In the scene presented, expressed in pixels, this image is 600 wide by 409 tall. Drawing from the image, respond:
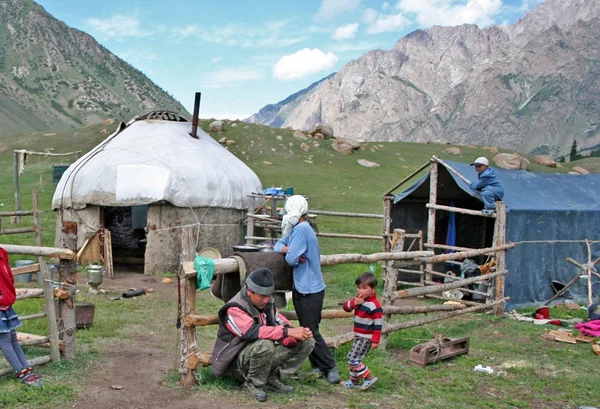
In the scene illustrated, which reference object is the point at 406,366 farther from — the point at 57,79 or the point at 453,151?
the point at 57,79

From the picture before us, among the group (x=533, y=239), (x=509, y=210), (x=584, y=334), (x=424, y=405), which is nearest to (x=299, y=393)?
(x=424, y=405)

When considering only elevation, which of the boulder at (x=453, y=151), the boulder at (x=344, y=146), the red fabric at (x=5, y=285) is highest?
the boulder at (x=453, y=151)

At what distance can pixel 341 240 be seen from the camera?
17.9 metres

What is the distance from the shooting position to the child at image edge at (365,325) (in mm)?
4629

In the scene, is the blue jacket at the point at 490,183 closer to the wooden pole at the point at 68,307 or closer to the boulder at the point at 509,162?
the wooden pole at the point at 68,307

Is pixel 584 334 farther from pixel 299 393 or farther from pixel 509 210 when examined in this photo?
pixel 299 393

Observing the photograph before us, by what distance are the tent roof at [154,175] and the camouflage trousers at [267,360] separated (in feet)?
25.7

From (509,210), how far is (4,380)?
7.15m

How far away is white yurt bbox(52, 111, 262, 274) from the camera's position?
11773mm

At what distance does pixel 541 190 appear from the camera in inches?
396

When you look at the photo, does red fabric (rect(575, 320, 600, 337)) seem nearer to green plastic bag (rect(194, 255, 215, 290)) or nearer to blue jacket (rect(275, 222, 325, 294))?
blue jacket (rect(275, 222, 325, 294))

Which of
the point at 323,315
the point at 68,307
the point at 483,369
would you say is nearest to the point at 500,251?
the point at 483,369

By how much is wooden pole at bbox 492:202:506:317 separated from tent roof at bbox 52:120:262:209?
639 cm

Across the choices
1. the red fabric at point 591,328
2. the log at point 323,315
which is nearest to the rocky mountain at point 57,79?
A: the log at point 323,315
